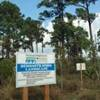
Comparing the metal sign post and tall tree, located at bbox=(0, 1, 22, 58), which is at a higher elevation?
tall tree, located at bbox=(0, 1, 22, 58)

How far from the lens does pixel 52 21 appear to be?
44094mm

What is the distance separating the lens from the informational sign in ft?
41.8

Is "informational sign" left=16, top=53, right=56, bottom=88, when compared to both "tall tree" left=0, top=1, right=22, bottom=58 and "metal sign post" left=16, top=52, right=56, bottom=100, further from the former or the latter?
"tall tree" left=0, top=1, right=22, bottom=58

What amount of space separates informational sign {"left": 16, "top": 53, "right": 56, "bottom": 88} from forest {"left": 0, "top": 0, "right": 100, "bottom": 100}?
145 inches

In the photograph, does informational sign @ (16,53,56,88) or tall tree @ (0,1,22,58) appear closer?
informational sign @ (16,53,56,88)

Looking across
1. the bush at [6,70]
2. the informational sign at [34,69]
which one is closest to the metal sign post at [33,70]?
the informational sign at [34,69]

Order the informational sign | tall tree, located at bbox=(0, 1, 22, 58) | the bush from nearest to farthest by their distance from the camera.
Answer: the informational sign < the bush < tall tree, located at bbox=(0, 1, 22, 58)

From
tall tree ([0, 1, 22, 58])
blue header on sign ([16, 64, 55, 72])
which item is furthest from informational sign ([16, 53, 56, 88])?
A: tall tree ([0, 1, 22, 58])

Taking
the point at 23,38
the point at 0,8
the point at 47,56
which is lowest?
the point at 47,56

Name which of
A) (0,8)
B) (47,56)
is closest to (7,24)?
(0,8)

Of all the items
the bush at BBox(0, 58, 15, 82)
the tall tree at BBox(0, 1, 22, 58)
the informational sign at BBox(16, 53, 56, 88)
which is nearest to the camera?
the informational sign at BBox(16, 53, 56, 88)

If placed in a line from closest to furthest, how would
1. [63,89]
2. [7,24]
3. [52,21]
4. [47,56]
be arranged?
[47,56] < [63,89] < [52,21] < [7,24]

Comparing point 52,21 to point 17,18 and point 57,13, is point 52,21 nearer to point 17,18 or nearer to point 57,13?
point 57,13

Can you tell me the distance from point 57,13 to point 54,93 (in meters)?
26.3
